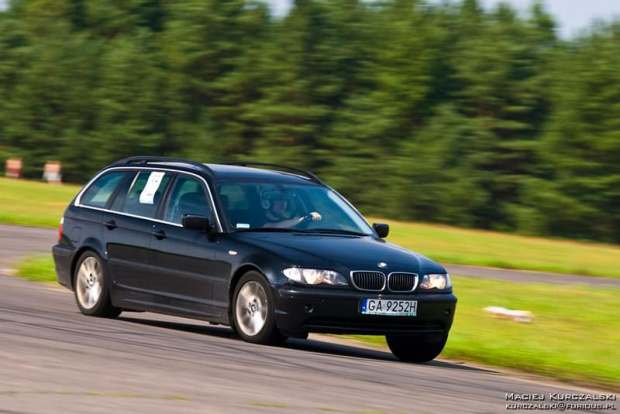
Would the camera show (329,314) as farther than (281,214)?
No

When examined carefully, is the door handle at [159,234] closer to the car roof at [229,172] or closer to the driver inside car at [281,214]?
the car roof at [229,172]

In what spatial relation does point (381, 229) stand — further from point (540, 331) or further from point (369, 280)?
point (540, 331)

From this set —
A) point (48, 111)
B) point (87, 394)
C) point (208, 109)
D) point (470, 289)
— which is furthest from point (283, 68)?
point (87, 394)

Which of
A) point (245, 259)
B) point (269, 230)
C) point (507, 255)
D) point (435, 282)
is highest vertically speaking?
point (269, 230)

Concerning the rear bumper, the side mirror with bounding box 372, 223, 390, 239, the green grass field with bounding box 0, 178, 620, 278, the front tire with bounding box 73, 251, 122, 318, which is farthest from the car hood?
the green grass field with bounding box 0, 178, 620, 278

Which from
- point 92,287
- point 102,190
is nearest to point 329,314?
point 92,287

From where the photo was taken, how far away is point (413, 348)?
10.9m

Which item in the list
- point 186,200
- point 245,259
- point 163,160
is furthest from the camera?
point 163,160

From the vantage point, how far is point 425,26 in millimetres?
75250

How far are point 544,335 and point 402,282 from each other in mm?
3721

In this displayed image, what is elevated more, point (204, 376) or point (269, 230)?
point (269, 230)

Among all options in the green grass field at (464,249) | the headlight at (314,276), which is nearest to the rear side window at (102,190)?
the headlight at (314,276)

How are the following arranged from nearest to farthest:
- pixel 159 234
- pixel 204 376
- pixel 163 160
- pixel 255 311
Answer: pixel 204 376 → pixel 255 311 → pixel 159 234 → pixel 163 160

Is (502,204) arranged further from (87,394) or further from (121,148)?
(87,394)
